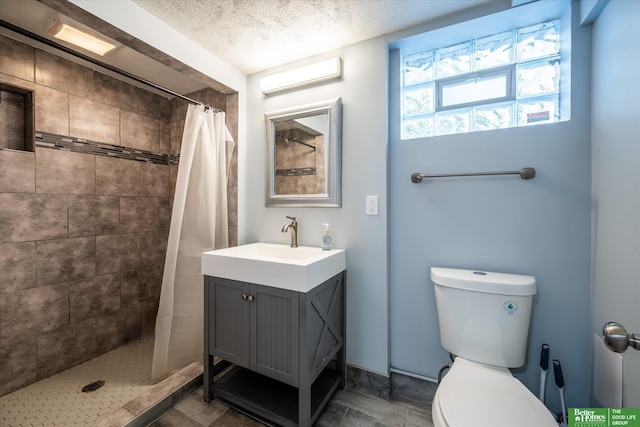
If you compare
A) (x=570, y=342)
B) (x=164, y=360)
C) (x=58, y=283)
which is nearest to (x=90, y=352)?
(x=58, y=283)

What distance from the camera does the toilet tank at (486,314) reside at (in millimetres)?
1184

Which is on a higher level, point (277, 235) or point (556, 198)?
point (556, 198)

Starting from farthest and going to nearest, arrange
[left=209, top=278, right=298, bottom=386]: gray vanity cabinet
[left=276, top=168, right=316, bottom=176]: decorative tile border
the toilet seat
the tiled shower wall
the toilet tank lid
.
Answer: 1. [left=276, top=168, right=316, bottom=176]: decorative tile border
2. the tiled shower wall
3. [left=209, top=278, right=298, bottom=386]: gray vanity cabinet
4. the toilet tank lid
5. the toilet seat

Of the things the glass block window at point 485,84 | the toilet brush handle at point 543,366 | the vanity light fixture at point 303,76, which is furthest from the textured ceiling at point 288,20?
the toilet brush handle at point 543,366

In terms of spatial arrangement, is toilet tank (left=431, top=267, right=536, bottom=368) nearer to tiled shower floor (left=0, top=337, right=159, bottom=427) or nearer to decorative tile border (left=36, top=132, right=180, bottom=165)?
tiled shower floor (left=0, top=337, right=159, bottom=427)

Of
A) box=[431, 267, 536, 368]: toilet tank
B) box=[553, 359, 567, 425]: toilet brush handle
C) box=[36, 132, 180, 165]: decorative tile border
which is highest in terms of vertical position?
box=[36, 132, 180, 165]: decorative tile border

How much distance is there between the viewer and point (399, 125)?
1.59 m

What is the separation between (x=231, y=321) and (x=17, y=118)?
1.96 metres

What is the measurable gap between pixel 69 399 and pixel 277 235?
1.59 m

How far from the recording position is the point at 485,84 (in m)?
1.47

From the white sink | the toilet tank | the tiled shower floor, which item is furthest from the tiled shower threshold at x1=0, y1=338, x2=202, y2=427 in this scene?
the toilet tank

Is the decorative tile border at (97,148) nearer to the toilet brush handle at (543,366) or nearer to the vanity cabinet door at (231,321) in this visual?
the vanity cabinet door at (231,321)

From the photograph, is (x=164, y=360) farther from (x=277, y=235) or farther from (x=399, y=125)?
(x=399, y=125)

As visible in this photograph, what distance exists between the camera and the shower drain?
1.68m
